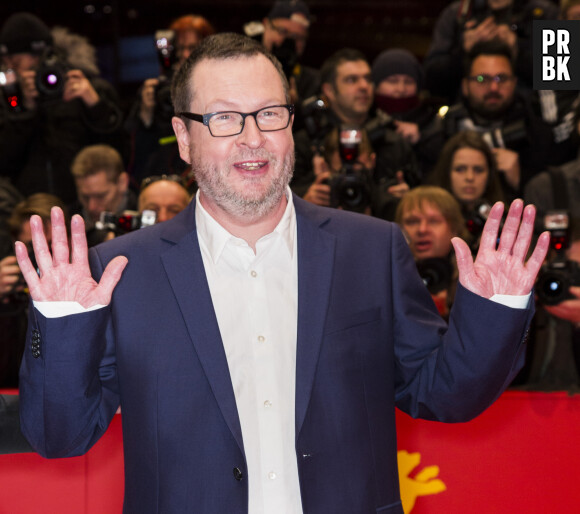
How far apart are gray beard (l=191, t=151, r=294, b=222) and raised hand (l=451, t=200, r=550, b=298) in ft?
1.35

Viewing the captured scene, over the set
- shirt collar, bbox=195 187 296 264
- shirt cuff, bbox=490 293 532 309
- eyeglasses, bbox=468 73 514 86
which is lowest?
shirt cuff, bbox=490 293 532 309

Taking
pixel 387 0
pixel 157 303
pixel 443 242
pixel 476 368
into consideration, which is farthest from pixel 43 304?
pixel 387 0

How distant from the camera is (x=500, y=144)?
4.86 meters

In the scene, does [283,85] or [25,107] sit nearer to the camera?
[283,85]

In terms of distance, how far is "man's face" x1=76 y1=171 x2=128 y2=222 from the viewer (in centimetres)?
471

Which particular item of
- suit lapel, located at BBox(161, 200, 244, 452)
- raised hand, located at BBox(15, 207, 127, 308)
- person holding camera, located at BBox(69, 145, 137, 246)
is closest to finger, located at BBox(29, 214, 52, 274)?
raised hand, located at BBox(15, 207, 127, 308)

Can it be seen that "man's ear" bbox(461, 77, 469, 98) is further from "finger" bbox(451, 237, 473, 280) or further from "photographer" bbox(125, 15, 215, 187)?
"finger" bbox(451, 237, 473, 280)

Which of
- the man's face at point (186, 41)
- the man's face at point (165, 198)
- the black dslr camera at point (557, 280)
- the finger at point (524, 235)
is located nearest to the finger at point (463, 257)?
the finger at point (524, 235)

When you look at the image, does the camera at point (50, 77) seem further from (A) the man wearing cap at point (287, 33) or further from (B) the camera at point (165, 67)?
(A) the man wearing cap at point (287, 33)

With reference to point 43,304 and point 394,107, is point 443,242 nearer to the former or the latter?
point 394,107

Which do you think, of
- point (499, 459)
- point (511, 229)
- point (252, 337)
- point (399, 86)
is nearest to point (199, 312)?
point (252, 337)

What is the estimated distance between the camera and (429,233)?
4160 mm

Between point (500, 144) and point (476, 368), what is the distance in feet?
10.6

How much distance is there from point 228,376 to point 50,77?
3.35 m
